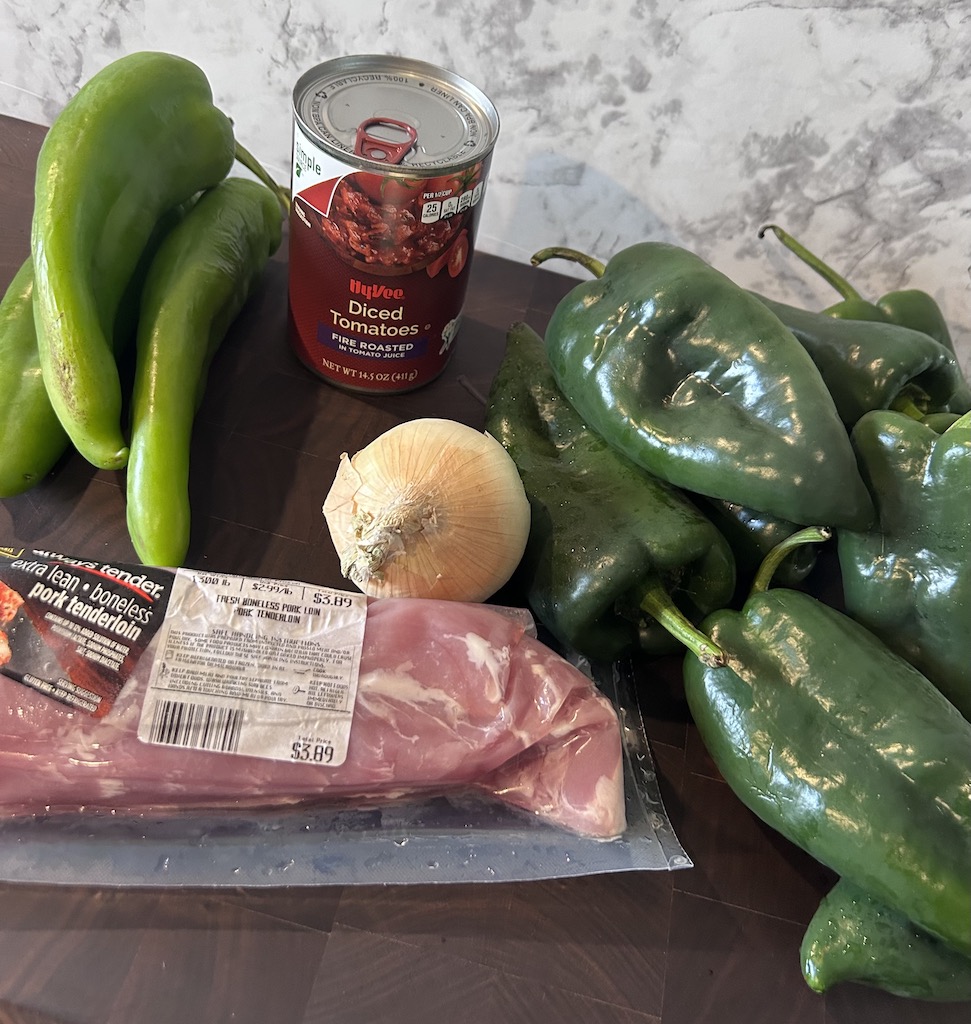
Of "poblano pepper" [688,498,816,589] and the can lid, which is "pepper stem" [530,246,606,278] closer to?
the can lid

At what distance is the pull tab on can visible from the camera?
0.75 metres

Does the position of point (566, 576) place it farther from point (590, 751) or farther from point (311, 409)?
point (311, 409)

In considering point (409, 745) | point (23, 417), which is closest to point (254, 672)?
point (409, 745)

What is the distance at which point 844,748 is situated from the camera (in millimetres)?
611

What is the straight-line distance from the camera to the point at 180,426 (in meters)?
0.79

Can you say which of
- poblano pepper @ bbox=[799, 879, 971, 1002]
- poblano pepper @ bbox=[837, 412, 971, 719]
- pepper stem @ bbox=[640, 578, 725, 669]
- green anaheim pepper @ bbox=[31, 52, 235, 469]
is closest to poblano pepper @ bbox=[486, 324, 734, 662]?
pepper stem @ bbox=[640, 578, 725, 669]

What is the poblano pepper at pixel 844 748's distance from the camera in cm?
57

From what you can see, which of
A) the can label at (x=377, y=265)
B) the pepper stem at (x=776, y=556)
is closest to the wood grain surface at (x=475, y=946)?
the pepper stem at (x=776, y=556)

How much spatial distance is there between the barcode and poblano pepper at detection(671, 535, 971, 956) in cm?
37

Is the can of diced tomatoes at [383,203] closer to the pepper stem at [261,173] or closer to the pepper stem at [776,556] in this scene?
the pepper stem at [261,173]

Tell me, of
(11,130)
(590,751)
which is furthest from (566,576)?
(11,130)

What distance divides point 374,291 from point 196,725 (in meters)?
0.44

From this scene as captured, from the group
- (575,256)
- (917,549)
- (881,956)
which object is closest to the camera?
(881,956)

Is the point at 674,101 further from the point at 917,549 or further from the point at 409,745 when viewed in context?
the point at 409,745
